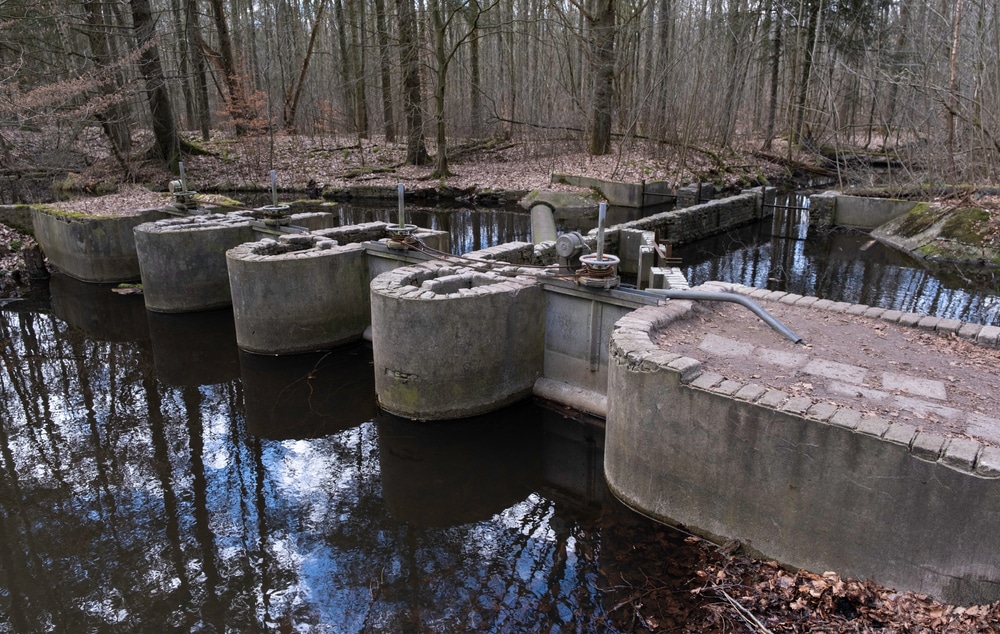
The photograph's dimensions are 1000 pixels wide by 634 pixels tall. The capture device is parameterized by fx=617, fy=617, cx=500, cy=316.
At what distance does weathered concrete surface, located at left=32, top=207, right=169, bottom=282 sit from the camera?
1250 centimetres

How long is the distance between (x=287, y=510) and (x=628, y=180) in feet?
60.7

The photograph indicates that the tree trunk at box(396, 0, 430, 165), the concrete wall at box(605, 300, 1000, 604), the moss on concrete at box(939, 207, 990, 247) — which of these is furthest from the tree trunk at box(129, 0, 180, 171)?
the moss on concrete at box(939, 207, 990, 247)

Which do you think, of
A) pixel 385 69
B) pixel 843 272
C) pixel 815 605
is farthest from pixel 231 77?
pixel 815 605

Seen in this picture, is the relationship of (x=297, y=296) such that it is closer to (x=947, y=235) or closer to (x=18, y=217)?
(x=18, y=217)

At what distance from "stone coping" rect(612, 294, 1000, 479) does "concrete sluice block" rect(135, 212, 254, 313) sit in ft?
26.2

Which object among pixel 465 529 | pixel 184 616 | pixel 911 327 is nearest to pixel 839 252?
pixel 911 327

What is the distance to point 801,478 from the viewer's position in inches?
167

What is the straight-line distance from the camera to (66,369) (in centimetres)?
910

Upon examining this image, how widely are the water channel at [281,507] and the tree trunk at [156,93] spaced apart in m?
12.9

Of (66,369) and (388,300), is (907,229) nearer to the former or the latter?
(388,300)

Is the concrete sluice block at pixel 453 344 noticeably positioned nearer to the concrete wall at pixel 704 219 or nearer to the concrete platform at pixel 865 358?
the concrete platform at pixel 865 358

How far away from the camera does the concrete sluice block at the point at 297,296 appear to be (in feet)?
28.6

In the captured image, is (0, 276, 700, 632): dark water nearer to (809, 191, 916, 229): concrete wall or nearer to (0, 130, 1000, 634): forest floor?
(0, 130, 1000, 634): forest floor

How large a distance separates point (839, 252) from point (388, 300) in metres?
13.0
